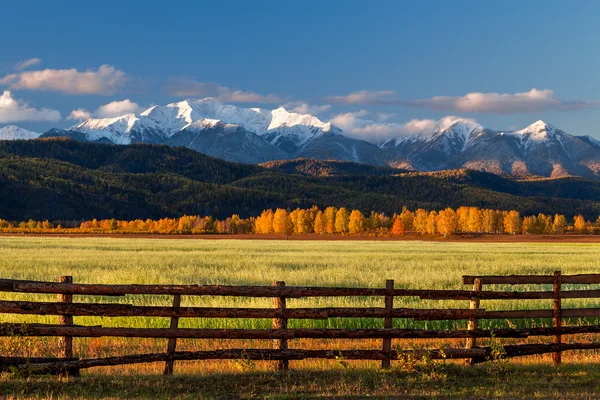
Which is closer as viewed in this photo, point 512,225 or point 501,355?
point 501,355

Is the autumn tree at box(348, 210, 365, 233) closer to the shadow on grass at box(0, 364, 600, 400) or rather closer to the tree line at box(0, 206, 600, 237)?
the tree line at box(0, 206, 600, 237)

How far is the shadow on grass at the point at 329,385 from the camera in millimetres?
12562

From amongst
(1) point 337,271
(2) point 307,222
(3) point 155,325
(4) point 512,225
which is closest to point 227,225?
(2) point 307,222

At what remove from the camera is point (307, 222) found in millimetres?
183875

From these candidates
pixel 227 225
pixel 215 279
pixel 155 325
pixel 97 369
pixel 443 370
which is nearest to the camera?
pixel 443 370

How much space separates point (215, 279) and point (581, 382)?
24.7 meters

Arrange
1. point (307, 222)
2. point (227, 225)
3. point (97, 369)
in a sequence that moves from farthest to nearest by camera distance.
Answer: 1. point (227, 225)
2. point (307, 222)
3. point (97, 369)

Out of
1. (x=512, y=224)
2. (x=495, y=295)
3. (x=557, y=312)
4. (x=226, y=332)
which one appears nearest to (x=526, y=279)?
(x=495, y=295)

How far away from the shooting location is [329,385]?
13.3 m

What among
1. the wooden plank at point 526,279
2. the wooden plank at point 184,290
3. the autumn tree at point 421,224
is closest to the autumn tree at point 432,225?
the autumn tree at point 421,224

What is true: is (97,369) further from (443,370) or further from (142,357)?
(443,370)

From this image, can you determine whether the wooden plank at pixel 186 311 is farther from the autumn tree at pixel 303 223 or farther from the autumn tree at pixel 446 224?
the autumn tree at pixel 303 223

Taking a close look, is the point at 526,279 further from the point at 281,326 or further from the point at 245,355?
the point at 245,355

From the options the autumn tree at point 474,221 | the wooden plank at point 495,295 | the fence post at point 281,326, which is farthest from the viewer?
the autumn tree at point 474,221
